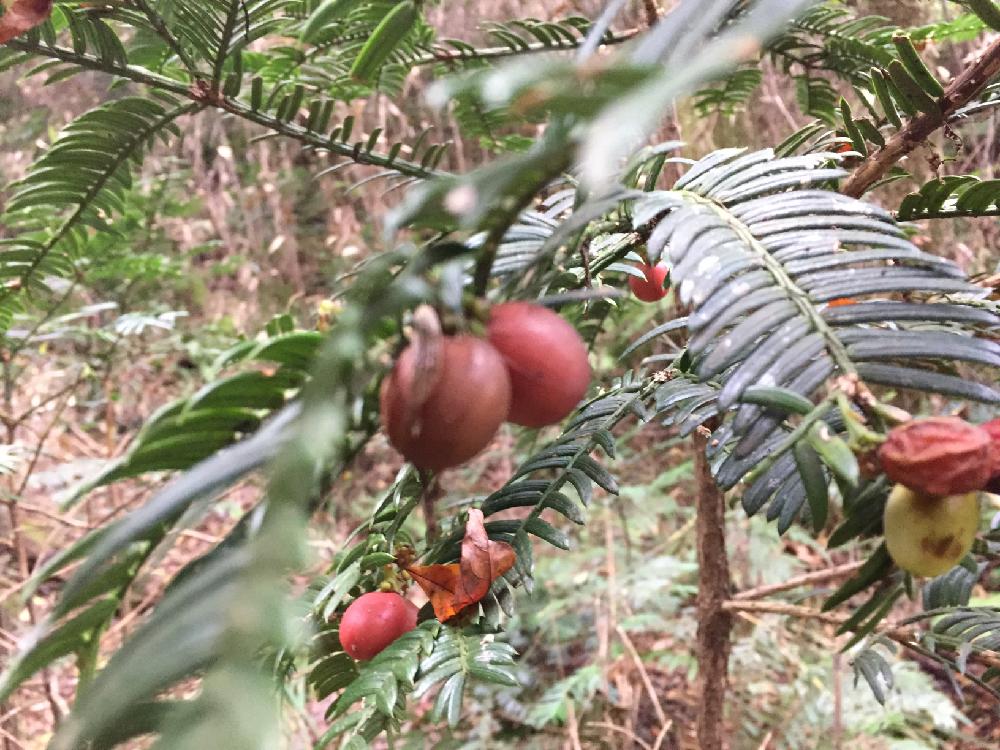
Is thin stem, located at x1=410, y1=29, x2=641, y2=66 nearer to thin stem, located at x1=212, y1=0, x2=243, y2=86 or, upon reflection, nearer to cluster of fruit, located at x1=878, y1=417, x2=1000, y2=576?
thin stem, located at x1=212, y1=0, x2=243, y2=86

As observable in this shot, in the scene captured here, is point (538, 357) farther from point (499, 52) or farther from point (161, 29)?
point (499, 52)

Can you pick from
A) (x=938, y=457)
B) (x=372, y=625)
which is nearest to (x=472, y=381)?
(x=938, y=457)

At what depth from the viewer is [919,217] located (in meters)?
0.53

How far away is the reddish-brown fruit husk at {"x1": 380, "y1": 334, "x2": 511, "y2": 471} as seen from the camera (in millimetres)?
210

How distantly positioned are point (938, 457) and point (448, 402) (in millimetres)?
164

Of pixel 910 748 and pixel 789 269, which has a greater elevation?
pixel 789 269

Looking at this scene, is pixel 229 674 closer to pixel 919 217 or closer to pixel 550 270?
pixel 550 270

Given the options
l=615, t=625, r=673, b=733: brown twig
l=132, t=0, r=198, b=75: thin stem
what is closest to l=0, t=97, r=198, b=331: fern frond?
l=132, t=0, r=198, b=75: thin stem

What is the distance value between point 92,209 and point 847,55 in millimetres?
891

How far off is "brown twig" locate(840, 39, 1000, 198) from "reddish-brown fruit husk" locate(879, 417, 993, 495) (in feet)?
1.11

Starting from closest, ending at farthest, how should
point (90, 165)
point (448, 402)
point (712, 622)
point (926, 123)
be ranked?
point (448, 402) < point (926, 123) < point (90, 165) < point (712, 622)

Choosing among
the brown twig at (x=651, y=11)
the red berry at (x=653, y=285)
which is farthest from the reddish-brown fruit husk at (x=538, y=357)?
the brown twig at (x=651, y=11)

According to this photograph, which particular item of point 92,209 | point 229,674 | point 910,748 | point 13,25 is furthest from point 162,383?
point 229,674

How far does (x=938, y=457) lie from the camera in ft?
Answer: 0.73
